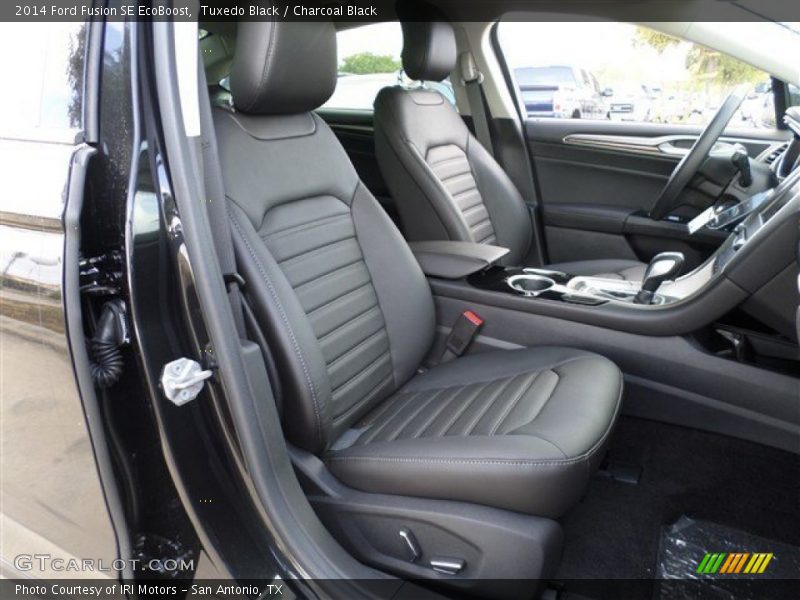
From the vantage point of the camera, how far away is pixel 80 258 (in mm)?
959

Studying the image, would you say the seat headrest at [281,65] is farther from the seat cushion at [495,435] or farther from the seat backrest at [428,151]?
the seat backrest at [428,151]

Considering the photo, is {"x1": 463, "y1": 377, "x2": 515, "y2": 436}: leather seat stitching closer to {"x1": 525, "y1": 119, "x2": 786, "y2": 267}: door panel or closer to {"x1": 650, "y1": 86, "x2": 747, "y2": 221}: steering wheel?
{"x1": 650, "y1": 86, "x2": 747, "y2": 221}: steering wheel

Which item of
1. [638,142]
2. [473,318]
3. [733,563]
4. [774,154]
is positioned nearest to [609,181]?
[638,142]

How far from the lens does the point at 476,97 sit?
300cm

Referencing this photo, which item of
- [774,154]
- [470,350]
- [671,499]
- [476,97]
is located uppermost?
[476,97]

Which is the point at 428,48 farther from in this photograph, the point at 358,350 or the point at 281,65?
the point at 358,350

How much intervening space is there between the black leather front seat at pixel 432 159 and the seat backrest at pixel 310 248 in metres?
0.66

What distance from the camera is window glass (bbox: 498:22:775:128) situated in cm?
242

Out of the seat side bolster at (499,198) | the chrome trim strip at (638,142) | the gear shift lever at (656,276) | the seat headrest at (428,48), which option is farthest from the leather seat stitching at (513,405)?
the chrome trim strip at (638,142)

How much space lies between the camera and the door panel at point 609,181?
2.76 metres

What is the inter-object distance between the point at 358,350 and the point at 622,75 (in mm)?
1960

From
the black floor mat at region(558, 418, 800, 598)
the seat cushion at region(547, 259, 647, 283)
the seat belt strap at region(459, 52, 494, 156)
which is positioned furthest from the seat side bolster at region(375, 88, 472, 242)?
the black floor mat at region(558, 418, 800, 598)

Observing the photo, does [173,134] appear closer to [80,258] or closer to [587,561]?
[80,258]

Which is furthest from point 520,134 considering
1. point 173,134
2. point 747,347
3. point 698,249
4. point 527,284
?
point 173,134
